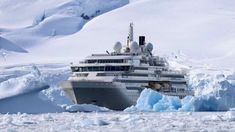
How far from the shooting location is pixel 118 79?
53.3 m

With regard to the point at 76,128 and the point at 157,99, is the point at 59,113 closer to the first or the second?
the point at 157,99

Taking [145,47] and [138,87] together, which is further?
[145,47]

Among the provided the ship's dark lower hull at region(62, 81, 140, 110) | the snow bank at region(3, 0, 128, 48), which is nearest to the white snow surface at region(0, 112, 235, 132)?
the ship's dark lower hull at region(62, 81, 140, 110)

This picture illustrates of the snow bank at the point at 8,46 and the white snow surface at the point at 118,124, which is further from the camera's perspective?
the snow bank at the point at 8,46

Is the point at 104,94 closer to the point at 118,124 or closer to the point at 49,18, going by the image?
the point at 118,124

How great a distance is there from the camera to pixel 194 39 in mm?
96375

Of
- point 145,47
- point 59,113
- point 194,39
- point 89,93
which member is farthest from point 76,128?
point 194,39

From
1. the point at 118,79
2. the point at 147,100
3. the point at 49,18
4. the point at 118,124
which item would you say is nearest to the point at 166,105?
the point at 147,100

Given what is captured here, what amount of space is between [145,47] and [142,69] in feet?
13.4

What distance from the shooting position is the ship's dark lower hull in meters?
52.7

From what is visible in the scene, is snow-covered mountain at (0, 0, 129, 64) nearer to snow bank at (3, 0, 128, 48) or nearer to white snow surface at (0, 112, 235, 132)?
snow bank at (3, 0, 128, 48)

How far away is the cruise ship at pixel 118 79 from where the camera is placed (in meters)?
52.8

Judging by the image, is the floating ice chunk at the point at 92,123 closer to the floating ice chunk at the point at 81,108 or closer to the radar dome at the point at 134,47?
the floating ice chunk at the point at 81,108

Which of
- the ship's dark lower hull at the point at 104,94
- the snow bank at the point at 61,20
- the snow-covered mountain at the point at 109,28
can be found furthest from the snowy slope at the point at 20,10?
the ship's dark lower hull at the point at 104,94
